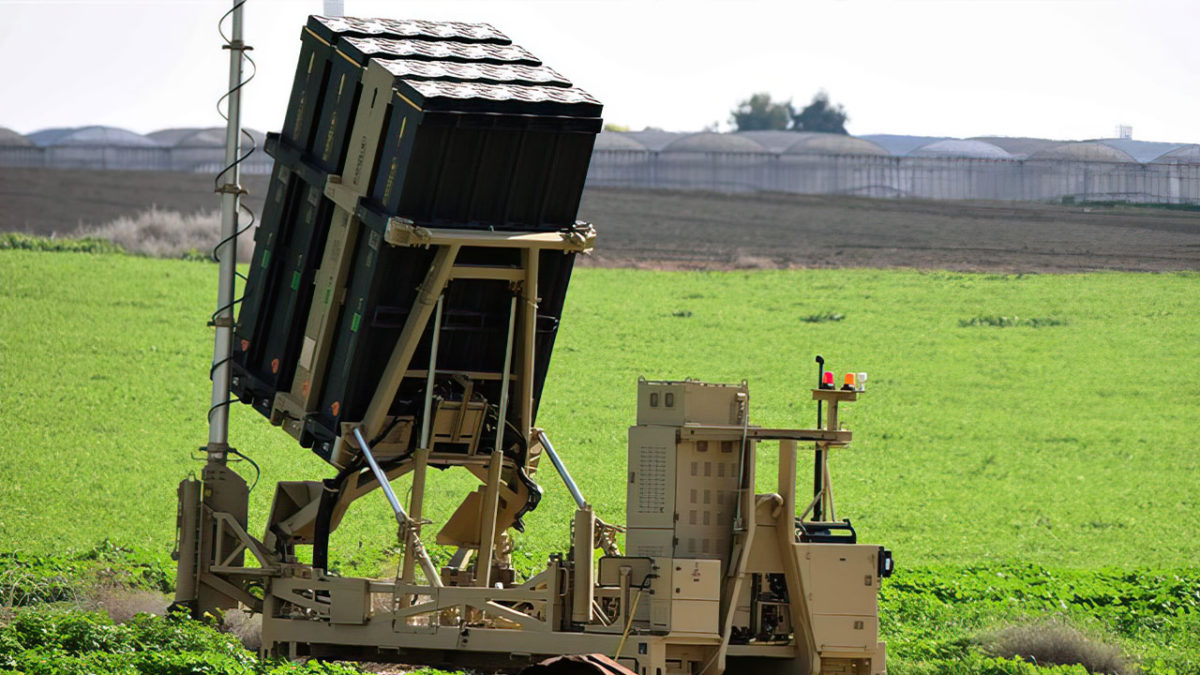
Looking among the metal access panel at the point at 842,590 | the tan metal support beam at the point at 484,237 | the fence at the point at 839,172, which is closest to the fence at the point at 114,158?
the fence at the point at 839,172

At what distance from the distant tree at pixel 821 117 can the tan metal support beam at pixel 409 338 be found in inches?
3579

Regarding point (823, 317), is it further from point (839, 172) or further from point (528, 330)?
point (839, 172)

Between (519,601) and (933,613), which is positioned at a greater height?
(519,601)

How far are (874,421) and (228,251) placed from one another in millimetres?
17910

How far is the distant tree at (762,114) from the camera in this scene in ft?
382

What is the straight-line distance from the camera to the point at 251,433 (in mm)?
29188

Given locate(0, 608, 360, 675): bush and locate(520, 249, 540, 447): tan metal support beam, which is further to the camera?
locate(520, 249, 540, 447): tan metal support beam

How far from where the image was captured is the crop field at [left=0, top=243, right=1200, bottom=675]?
19.9 m

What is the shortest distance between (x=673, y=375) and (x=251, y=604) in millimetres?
18376

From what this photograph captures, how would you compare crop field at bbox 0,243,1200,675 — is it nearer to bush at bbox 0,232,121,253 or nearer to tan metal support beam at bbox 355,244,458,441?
bush at bbox 0,232,121,253

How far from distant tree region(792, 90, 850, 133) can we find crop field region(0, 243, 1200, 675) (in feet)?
203

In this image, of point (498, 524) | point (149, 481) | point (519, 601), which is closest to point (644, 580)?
point (519, 601)

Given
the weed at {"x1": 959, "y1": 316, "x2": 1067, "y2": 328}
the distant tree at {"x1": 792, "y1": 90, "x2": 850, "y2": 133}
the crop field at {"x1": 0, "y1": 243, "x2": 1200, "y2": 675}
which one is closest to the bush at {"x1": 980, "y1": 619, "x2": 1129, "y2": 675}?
the crop field at {"x1": 0, "y1": 243, "x2": 1200, "y2": 675}

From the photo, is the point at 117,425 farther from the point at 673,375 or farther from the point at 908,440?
the point at 908,440
